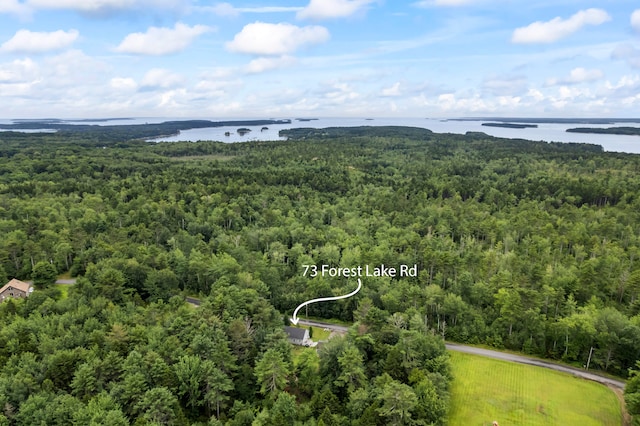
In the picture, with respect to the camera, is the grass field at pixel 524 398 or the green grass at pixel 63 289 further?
the green grass at pixel 63 289

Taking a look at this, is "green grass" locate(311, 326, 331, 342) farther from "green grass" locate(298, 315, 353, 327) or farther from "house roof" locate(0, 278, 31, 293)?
"house roof" locate(0, 278, 31, 293)

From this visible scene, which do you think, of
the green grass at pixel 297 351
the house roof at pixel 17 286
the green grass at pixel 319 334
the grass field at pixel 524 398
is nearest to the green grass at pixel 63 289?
the house roof at pixel 17 286

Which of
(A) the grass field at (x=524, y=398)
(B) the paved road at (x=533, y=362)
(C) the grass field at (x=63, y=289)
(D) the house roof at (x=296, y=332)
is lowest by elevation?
(B) the paved road at (x=533, y=362)

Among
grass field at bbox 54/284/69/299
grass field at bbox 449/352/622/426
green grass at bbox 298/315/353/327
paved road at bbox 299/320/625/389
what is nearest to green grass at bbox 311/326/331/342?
green grass at bbox 298/315/353/327

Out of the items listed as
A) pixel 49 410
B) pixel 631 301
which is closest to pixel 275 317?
pixel 49 410

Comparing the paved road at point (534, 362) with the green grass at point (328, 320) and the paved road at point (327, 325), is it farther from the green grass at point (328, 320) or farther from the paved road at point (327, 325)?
the green grass at point (328, 320)

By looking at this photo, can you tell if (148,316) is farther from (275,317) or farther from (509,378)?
(509,378)

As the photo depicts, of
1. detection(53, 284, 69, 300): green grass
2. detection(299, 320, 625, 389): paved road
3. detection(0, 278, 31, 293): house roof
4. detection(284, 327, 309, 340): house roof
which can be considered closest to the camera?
detection(299, 320, 625, 389): paved road
